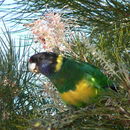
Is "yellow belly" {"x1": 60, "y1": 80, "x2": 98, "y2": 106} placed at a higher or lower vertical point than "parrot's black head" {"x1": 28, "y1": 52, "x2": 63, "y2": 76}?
lower

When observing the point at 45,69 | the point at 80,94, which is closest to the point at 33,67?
the point at 45,69

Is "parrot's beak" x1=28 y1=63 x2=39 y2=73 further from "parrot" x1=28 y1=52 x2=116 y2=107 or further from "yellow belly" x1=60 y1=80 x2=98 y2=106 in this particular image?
"yellow belly" x1=60 y1=80 x2=98 y2=106

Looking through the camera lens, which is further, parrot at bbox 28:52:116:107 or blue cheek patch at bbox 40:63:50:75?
blue cheek patch at bbox 40:63:50:75

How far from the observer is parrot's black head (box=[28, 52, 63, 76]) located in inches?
34.2

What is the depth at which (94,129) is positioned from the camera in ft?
1.90

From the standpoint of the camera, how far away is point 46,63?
885 mm

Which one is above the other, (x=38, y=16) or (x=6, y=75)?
(x=38, y=16)

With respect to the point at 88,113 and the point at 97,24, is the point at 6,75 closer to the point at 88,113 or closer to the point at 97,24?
the point at 97,24

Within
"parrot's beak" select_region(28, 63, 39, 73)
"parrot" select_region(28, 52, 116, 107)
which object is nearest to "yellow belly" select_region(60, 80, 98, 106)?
"parrot" select_region(28, 52, 116, 107)

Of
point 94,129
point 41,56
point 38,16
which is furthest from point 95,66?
point 38,16

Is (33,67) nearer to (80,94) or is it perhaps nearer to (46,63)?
(46,63)

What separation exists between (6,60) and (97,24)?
33cm

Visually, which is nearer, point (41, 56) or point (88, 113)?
point (88, 113)

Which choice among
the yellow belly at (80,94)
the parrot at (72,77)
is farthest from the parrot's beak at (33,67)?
the yellow belly at (80,94)
